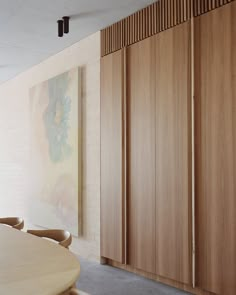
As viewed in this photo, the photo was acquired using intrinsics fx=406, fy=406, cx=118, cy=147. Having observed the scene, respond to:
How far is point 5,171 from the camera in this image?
8719 millimetres

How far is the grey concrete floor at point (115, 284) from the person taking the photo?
4.10 metres

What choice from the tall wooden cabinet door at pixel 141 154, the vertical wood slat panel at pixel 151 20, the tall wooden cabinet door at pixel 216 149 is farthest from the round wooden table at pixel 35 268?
the vertical wood slat panel at pixel 151 20

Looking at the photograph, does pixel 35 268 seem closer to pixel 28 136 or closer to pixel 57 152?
pixel 57 152

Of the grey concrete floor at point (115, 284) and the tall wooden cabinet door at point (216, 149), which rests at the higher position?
the tall wooden cabinet door at point (216, 149)

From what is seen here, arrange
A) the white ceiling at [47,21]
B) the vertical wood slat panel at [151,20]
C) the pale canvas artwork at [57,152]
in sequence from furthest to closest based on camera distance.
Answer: the pale canvas artwork at [57,152] < the white ceiling at [47,21] < the vertical wood slat panel at [151,20]

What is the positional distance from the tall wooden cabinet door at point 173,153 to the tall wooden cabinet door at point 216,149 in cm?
14

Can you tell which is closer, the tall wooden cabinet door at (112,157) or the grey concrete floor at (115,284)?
the grey concrete floor at (115,284)

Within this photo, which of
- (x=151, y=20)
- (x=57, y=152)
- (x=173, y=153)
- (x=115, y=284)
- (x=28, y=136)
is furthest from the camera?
(x=28, y=136)

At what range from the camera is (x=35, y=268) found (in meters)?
1.84

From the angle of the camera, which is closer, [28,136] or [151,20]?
[151,20]

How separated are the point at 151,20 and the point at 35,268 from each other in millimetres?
3413

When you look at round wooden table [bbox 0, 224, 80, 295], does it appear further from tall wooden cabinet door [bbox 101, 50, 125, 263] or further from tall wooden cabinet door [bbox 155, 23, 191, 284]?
tall wooden cabinet door [bbox 101, 50, 125, 263]

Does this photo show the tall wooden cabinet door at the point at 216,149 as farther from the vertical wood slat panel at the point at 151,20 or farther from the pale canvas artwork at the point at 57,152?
the pale canvas artwork at the point at 57,152

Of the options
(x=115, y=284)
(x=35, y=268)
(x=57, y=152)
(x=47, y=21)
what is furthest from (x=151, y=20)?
(x=35, y=268)
